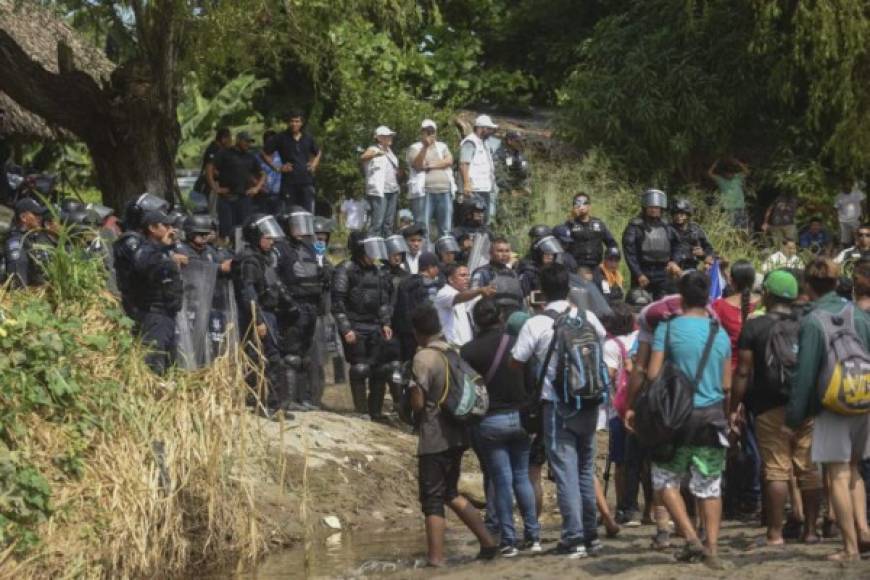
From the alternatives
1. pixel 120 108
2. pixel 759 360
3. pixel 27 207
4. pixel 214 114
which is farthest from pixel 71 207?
pixel 214 114

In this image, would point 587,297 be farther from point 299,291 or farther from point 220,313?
point 220,313

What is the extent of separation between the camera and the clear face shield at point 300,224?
1558 cm

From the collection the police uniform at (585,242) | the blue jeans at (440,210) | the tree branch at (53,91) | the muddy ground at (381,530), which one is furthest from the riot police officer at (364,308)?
the tree branch at (53,91)

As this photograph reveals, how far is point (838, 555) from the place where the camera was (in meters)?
10.5

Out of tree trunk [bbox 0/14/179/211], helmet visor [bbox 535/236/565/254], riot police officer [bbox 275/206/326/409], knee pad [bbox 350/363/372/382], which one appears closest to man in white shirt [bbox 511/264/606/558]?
helmet visor [bbox 535/236/565/254]

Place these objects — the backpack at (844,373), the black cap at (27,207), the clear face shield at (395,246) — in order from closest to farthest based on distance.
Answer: the backpack at (844,373), the black cap at (27,207), the clear face shield at (395,246)

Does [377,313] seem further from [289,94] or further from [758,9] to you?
[289,94]

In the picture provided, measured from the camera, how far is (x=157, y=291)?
45.3 feet

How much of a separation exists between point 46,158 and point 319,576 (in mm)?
18506

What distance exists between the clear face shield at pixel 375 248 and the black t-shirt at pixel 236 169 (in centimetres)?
310

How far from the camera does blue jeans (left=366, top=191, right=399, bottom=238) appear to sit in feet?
64.8

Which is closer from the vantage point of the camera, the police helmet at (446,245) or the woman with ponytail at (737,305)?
the woman with ponytail at (737,305)

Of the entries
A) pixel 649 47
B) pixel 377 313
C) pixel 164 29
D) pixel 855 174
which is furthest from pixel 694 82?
pixel 377 313

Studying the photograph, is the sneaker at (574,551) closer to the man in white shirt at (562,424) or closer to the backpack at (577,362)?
the man in white shirt at (562,424)
